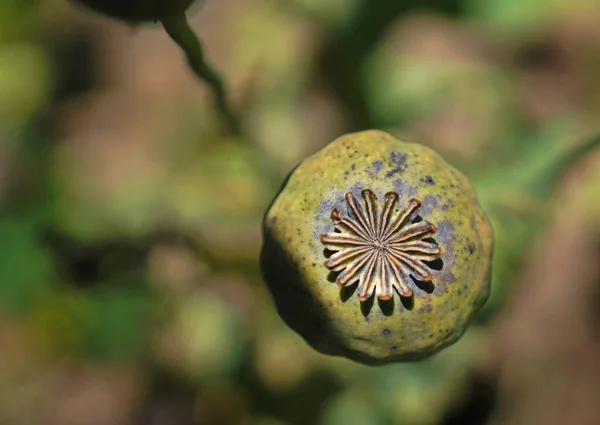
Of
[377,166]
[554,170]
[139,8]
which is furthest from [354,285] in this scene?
[554,170]

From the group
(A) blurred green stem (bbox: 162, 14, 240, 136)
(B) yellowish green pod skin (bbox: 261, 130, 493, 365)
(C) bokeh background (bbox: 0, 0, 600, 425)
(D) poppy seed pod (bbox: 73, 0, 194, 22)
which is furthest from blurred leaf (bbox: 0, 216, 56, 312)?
(B) yellowish green pod skin (bbox: 261, 130, 493, 365)

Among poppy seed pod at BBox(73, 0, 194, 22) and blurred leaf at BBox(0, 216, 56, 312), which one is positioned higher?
poppy seed pod at BBox(73, 0, 194, 22)

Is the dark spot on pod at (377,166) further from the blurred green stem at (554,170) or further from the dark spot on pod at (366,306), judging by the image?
the blurred green stem at (554,170)

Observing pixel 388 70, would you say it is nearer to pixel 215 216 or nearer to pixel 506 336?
pixel 215 216

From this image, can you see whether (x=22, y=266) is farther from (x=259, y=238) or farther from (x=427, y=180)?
(x=427, y=180)

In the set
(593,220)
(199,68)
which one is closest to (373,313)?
(199,68)

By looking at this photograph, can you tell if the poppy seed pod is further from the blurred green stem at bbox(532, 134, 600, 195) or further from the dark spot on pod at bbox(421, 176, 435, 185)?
the blurred green stem at bbox(532, 134, 600, 195)
